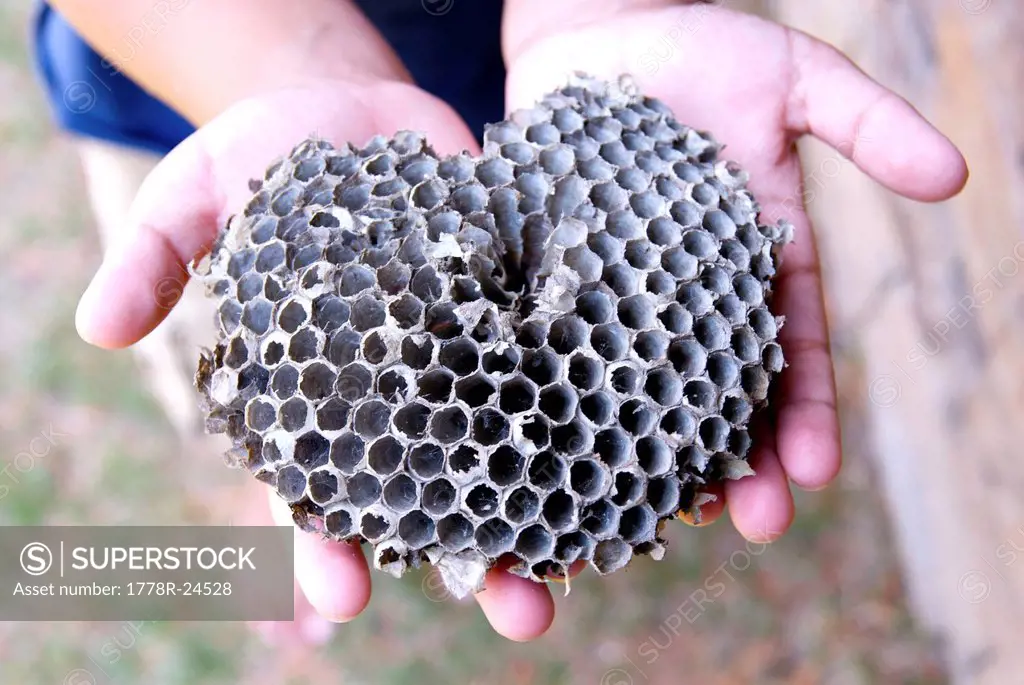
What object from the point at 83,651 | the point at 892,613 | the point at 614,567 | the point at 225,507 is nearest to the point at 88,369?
the point at 225,507

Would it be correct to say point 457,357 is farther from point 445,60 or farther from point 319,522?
point 445,60

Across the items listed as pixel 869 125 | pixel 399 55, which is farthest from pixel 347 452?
pixel 399 55

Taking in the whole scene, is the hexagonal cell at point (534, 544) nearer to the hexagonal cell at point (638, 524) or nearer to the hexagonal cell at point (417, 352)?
the hexagonal cell at point (638, 524)

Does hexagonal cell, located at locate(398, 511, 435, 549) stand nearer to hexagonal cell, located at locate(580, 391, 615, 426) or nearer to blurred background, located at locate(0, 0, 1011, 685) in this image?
hexagonal cell, located at locate(580, 391, 615, 426)

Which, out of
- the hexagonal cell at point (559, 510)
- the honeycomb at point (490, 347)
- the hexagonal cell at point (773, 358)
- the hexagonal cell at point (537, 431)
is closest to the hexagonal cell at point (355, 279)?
the honeycomb at point (490, 347)

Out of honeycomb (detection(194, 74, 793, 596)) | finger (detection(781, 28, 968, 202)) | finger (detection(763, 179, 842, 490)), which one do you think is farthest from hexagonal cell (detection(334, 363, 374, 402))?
finger (detection(781, 28, 968, 202))

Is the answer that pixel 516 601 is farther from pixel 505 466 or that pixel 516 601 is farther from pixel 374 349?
pixel 374 349
